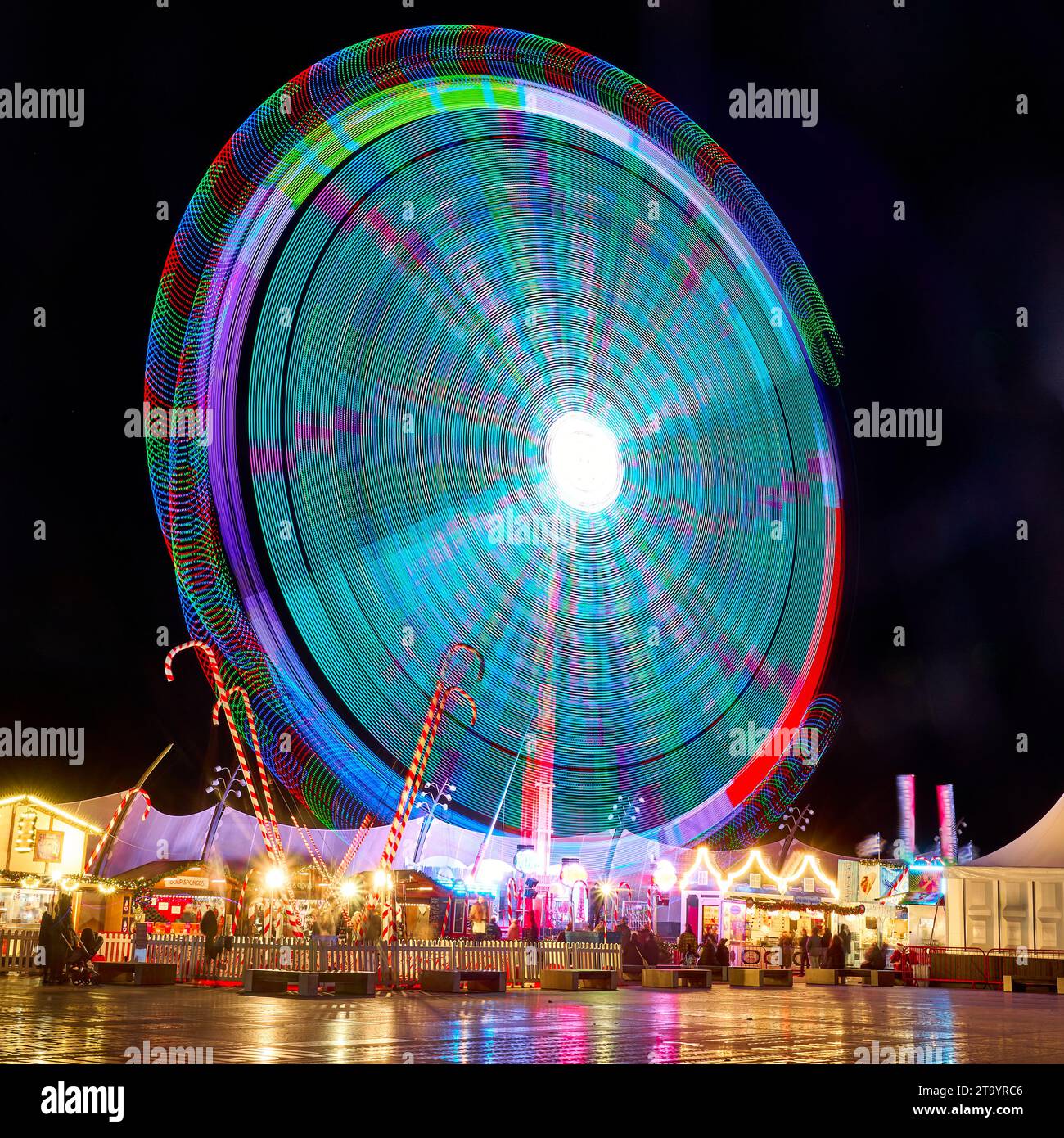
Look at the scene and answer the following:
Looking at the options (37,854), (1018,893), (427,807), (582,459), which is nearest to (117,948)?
(37,854)

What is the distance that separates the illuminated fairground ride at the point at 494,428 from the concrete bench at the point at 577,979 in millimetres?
6217

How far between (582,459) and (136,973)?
16252 millimetres

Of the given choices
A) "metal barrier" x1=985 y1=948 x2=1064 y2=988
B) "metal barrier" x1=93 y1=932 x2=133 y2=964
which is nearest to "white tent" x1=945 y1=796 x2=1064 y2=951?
"metal barrier" x1=985 y1=948 x2=1064 y2=988

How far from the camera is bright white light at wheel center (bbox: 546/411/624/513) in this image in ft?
95.8

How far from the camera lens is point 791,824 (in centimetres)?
4872

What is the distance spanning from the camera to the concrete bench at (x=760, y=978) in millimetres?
21297

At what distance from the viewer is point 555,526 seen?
2891 cm

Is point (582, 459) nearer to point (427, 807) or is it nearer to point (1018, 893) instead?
point (427, 807)

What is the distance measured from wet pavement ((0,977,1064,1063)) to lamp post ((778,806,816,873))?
27.5 m

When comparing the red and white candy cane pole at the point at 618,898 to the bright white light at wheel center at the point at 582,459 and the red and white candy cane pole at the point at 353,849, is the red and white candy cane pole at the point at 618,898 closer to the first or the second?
the red and white candy cane pole at the point at 353,849

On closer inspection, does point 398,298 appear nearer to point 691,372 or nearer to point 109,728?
point 691,372

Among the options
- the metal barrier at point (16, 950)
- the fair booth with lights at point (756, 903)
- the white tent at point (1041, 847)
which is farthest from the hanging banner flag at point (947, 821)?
the metal barrier at point (16, 950)

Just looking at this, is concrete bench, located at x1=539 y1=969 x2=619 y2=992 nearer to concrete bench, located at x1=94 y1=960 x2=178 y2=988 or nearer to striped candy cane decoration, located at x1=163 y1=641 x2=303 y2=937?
concrete bench, located at x1=94 y1=960 x2=178 y2=988

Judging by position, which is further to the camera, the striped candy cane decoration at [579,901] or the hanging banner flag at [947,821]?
the hanging banner flag at [947,821]
